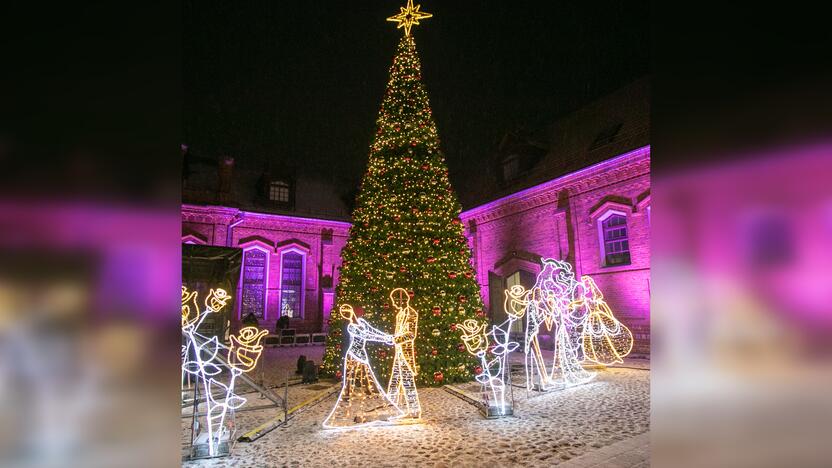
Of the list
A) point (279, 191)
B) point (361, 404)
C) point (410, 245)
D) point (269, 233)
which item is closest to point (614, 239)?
point (410, 245)

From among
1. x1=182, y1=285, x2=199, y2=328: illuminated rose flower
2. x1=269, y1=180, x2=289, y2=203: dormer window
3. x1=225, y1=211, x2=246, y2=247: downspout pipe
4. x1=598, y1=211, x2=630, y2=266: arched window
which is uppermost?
x1=269, y1=180, x2=289, y2=203: dormer window

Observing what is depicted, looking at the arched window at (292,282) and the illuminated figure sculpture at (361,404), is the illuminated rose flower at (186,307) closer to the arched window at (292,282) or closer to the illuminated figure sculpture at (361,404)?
the illuminated figure sculpture at (361,404)

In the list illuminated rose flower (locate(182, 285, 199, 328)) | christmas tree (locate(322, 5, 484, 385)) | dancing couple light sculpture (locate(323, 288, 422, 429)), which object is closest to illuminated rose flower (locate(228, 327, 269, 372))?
illuminated rose flower (locate(182, 285, 199, 328))

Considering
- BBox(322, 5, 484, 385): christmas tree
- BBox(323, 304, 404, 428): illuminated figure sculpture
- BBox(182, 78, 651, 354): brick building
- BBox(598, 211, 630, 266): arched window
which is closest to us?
BBox(323, 304, 404, 428): illuminated figure sculpture

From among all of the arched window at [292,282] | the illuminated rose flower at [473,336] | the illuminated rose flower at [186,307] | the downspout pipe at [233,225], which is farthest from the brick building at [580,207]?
the illuminated rose flower at [186,307]

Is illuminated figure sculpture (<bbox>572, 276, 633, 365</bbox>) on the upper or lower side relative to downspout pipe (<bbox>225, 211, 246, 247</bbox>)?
lower

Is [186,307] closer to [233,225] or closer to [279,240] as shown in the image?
[233,225]

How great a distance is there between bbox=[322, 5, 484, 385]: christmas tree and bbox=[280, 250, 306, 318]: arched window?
40.7 feet

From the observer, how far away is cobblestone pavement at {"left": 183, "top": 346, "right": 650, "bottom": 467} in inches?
209

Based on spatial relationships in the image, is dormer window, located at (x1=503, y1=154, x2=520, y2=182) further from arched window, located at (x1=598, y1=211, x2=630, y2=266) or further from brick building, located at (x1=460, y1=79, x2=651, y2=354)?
arched window, located at (x1=598, y1=211, x2=630, y2=266)

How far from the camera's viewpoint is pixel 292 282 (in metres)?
23.8

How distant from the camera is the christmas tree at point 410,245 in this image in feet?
34.9

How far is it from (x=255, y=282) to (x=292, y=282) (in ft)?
6.34
